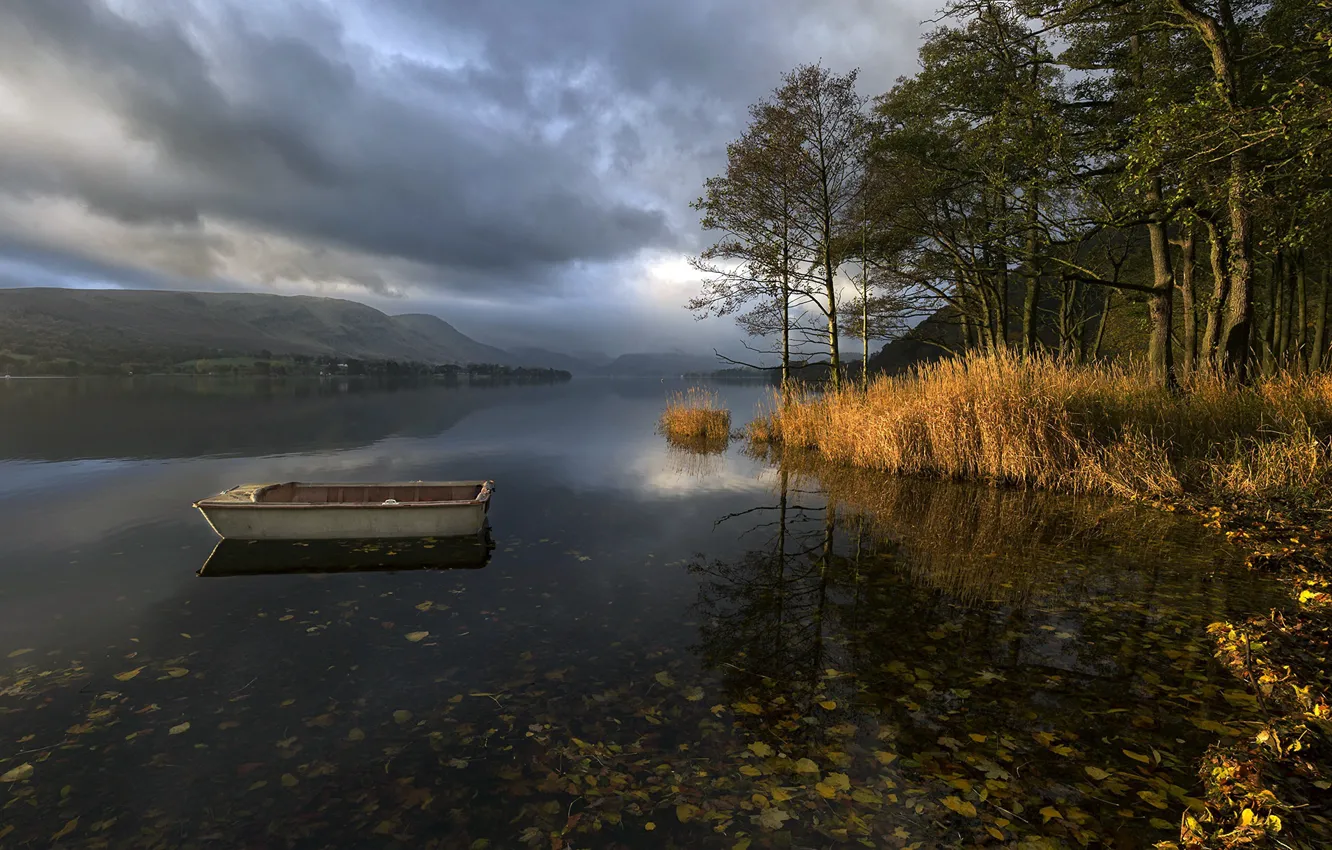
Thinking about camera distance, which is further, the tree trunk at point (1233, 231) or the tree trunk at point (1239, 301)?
the tree trunk at point (1239, 301)

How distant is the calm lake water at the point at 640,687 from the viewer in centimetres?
406

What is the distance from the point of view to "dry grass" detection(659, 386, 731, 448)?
2906 cm

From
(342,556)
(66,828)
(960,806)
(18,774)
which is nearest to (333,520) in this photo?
(342,556)

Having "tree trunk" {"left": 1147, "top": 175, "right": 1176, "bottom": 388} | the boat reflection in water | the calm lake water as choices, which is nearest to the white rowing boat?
the boat reflection in water

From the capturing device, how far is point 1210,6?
1767 centimetres

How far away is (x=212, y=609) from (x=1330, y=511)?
16.6 metres

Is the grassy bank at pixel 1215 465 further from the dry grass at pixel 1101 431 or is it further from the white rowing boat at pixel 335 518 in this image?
the white rowing boat at pixel 335 518

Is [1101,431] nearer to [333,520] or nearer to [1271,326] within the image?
[333,520]

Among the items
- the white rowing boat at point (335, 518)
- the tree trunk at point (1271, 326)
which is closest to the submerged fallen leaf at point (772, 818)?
the white rowing boat at point (335, 518)

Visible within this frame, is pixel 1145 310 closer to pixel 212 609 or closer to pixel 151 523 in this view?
pixel 212 609

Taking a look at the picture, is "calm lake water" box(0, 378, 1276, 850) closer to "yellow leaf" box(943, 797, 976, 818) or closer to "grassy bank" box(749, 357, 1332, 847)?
"yellow leaf" box(943, 797, 976, 818)

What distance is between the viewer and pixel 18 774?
4.62 m

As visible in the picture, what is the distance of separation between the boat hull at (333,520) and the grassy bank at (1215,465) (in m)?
10.8

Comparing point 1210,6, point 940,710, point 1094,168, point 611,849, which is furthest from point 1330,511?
point 1210,6
